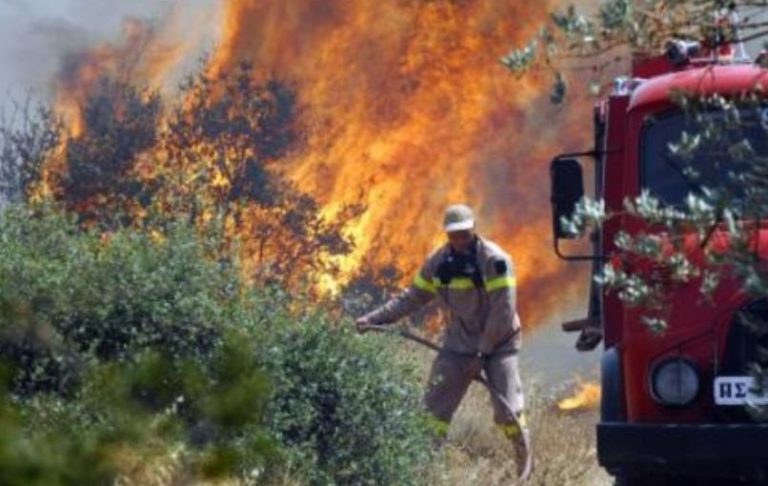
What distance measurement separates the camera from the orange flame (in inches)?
659

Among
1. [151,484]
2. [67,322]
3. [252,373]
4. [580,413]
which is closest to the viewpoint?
[252,373]

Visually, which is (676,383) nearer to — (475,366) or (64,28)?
(475,366)

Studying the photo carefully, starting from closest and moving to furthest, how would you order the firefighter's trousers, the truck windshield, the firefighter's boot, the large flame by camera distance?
the truck windshield, the firefighter's boot, the firefighter's trousers, the large flame

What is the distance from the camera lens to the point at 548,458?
1277cm

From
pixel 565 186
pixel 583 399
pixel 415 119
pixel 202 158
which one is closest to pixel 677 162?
pixel 565 186

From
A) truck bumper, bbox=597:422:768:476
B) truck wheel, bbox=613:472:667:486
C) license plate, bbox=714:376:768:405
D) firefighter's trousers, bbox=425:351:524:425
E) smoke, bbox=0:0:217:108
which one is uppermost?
smoke, bbox=0:0:217:108

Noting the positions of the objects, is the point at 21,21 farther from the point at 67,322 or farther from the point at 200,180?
the point at 67,322

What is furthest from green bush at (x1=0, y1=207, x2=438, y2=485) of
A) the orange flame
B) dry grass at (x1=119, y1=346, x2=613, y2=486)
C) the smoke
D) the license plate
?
the smoke

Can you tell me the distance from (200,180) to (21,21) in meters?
6.13

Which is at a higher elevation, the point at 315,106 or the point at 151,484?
the point at 315,106

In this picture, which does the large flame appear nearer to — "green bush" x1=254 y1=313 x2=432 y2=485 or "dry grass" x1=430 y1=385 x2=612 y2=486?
"dry grass" x1=430 y1=385 x2=612 y2=486

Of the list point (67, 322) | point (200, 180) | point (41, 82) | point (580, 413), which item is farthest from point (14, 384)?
point (41, 82)

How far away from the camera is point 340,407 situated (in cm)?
1018

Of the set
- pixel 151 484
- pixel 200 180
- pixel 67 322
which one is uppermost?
pixel 200 180
